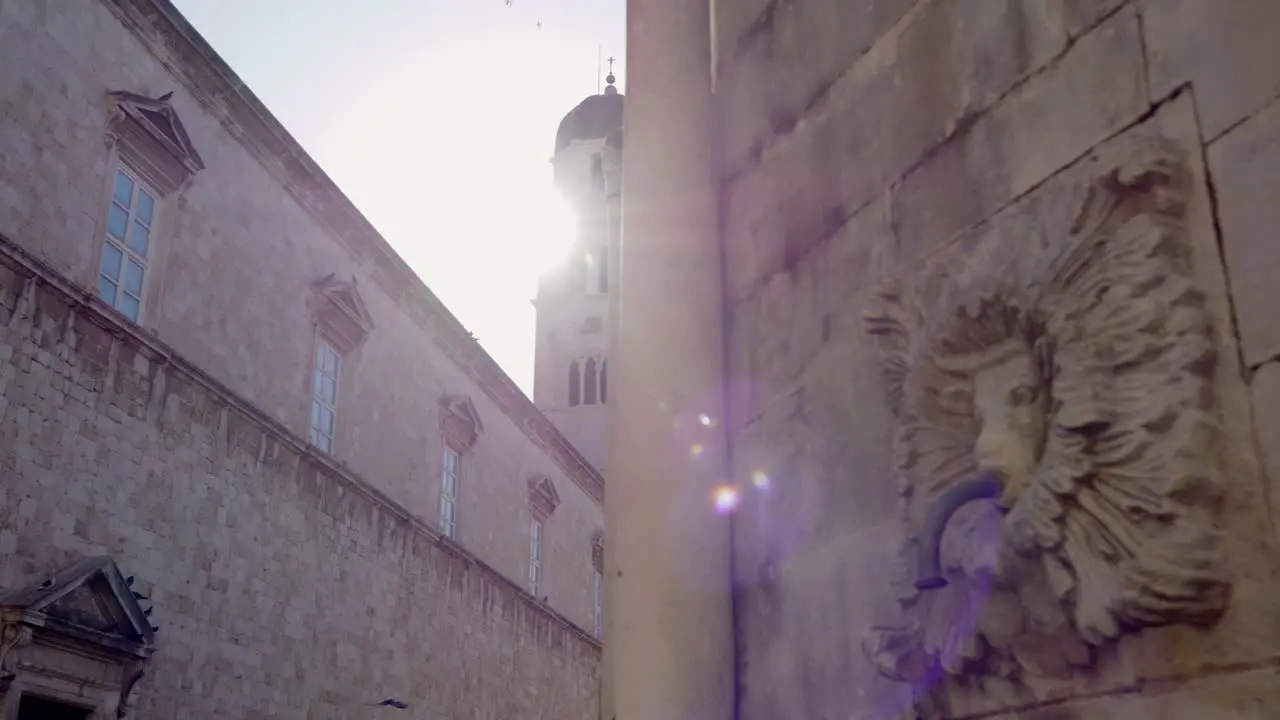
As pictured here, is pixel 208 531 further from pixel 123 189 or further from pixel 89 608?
pixel 123 189

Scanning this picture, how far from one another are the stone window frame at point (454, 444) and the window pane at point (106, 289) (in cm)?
841

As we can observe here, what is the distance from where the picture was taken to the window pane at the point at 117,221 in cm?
1176

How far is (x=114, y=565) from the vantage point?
10.9 m

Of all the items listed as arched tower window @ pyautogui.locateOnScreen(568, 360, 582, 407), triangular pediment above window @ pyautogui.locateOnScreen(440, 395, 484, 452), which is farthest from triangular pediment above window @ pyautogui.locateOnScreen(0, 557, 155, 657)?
arched tower window @ pyautogui.locateOnScreen(568, 360, 582, 407)

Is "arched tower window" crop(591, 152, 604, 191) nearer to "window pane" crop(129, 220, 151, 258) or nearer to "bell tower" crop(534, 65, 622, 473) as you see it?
"bell tower" crop(534, 65, 622, 473)

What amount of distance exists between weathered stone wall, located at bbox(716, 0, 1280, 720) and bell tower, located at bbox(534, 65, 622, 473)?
37.7 metres

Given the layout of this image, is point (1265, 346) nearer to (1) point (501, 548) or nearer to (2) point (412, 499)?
(2) point (412, 499)

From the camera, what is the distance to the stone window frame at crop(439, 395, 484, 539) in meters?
20.0

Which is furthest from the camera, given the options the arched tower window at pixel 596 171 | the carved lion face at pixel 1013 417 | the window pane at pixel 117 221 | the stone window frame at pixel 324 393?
the arched tower window at pixel 596 171

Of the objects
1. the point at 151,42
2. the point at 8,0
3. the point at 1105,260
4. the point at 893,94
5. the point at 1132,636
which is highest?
the point at 151,42

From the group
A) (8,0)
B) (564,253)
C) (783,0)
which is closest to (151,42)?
(8,0)

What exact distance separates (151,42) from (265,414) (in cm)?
411

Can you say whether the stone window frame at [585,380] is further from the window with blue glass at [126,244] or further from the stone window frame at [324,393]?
the window with blue glass at [126,244]

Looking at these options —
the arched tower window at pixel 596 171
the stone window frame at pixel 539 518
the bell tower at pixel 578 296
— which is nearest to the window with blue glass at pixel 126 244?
the stone window frame at pixel 539 518
